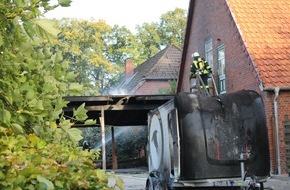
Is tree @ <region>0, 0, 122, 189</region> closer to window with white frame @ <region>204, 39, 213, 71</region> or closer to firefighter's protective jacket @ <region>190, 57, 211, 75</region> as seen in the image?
firefighter's protective jacket @ <region>190, 57, 211, 75</region>

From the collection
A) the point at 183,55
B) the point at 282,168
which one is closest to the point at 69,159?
the point at 282,168

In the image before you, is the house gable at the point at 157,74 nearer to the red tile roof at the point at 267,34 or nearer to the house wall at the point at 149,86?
the house wall at the point at 149,86

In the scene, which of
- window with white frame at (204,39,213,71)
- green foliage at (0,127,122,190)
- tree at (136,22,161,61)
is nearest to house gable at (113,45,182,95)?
tree at (136,22,161,61)

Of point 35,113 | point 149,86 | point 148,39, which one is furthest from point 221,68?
point 148,39

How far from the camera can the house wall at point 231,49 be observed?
1540 centimetres

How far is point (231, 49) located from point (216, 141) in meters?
10.3

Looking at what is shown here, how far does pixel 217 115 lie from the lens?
948 cm

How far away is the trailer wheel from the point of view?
33.3 feet

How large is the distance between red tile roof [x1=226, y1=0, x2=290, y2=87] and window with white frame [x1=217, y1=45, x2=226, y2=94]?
6.01 ft

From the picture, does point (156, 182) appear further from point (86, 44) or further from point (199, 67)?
point (86, 44)

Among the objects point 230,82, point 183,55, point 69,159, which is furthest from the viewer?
point 183,55

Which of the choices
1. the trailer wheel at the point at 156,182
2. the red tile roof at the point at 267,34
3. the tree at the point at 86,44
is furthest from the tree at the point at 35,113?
the tree at the point at 86,44

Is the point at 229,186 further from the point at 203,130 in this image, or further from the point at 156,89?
the point at 156,89

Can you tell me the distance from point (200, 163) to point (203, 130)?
618mm
